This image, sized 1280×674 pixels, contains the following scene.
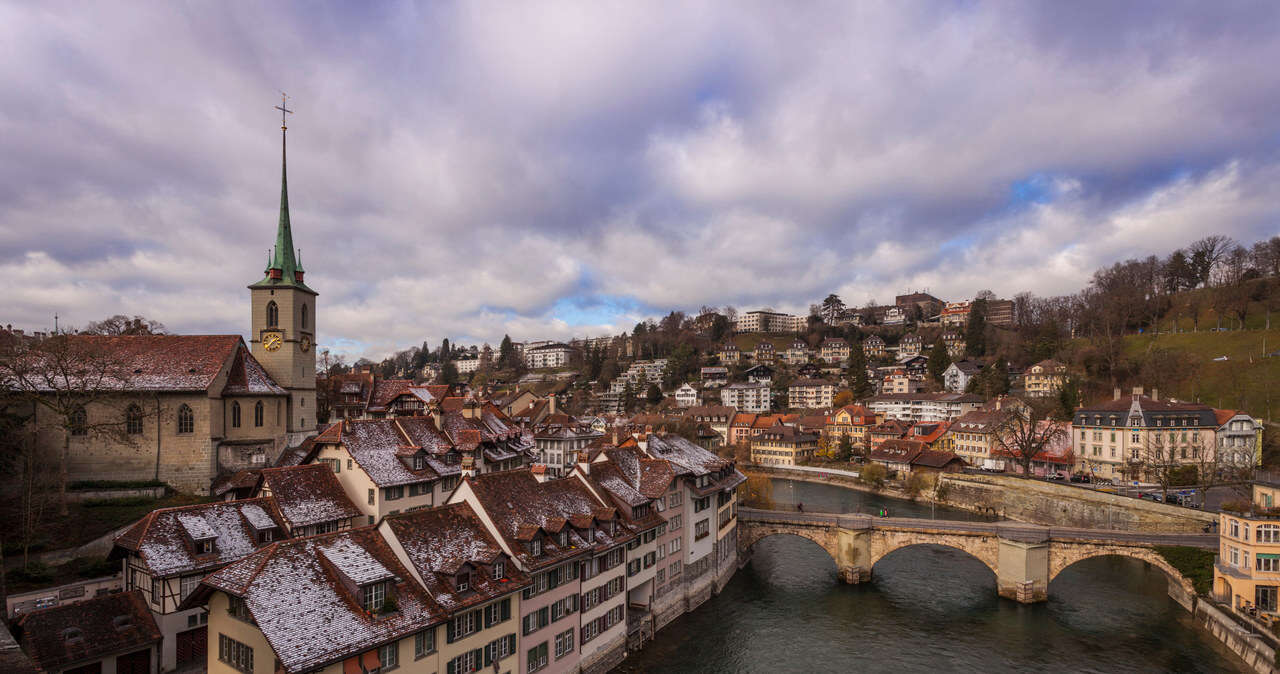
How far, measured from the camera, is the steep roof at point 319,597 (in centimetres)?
1580

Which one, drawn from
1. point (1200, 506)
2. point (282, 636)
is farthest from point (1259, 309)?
point (282, 636)

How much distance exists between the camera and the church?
35625mm

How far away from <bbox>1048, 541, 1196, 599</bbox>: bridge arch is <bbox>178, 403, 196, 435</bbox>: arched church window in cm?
5440

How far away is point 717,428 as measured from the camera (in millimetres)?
103812

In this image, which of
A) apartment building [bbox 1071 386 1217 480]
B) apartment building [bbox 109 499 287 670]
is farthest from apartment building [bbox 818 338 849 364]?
apartment building [bbox 109 499 287 670]

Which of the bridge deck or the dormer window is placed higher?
the dormer window

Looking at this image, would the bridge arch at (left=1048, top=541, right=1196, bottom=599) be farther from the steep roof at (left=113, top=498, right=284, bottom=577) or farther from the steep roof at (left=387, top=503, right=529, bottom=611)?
the steep roof at (left=113, top=498, right=284, bottom=577)

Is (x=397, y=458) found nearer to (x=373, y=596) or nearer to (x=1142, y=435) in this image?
(x=373, y=596)

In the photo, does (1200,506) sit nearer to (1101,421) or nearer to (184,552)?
(1101,421)

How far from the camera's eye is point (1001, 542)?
3756 centimetres

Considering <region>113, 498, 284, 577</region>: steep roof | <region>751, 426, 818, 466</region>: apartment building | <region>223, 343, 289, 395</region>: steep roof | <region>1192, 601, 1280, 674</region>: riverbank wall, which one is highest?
<region>223, 343, 289, 395</region>: steep roof

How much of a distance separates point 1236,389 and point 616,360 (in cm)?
12738

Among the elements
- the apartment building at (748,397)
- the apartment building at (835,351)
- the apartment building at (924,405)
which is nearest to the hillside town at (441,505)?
the apartment building at (924,405)

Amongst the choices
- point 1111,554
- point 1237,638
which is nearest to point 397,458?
point 1111,554
